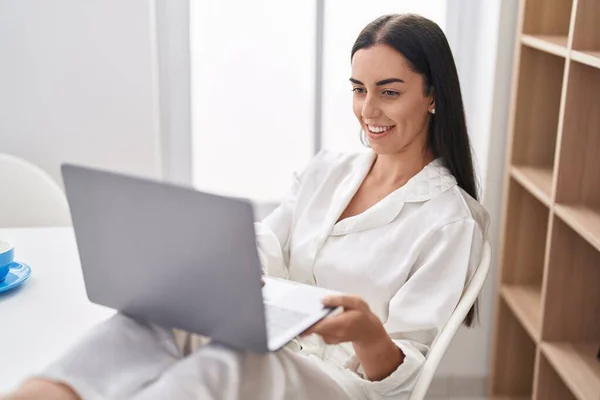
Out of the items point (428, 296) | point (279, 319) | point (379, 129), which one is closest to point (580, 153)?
point (379, 129)

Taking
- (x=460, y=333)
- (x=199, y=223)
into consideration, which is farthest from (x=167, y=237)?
(x=460, y=333)

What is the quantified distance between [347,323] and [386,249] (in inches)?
13.7

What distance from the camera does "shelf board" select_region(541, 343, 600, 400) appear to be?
1.87 m

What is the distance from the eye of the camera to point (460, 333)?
263 centimetres

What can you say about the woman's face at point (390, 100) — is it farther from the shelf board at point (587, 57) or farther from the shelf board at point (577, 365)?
the shelf board at point (577, 365)

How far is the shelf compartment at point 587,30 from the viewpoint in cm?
187

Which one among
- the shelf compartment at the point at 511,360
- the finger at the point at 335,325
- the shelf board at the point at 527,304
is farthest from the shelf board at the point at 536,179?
the finger at the point at 335,325

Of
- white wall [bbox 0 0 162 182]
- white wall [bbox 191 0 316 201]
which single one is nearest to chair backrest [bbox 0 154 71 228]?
white wall [bbox 0 0 162 182]

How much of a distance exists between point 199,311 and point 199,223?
0.51 ft

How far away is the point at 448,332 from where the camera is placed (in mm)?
1437

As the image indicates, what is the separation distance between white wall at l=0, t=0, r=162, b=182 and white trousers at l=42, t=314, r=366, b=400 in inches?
46.4

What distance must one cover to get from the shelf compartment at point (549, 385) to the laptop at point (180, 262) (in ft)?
3.32

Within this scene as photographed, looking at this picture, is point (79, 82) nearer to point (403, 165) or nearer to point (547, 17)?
point (403, 165)

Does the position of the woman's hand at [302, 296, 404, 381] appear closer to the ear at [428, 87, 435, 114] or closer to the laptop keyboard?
the laptop keyboard
